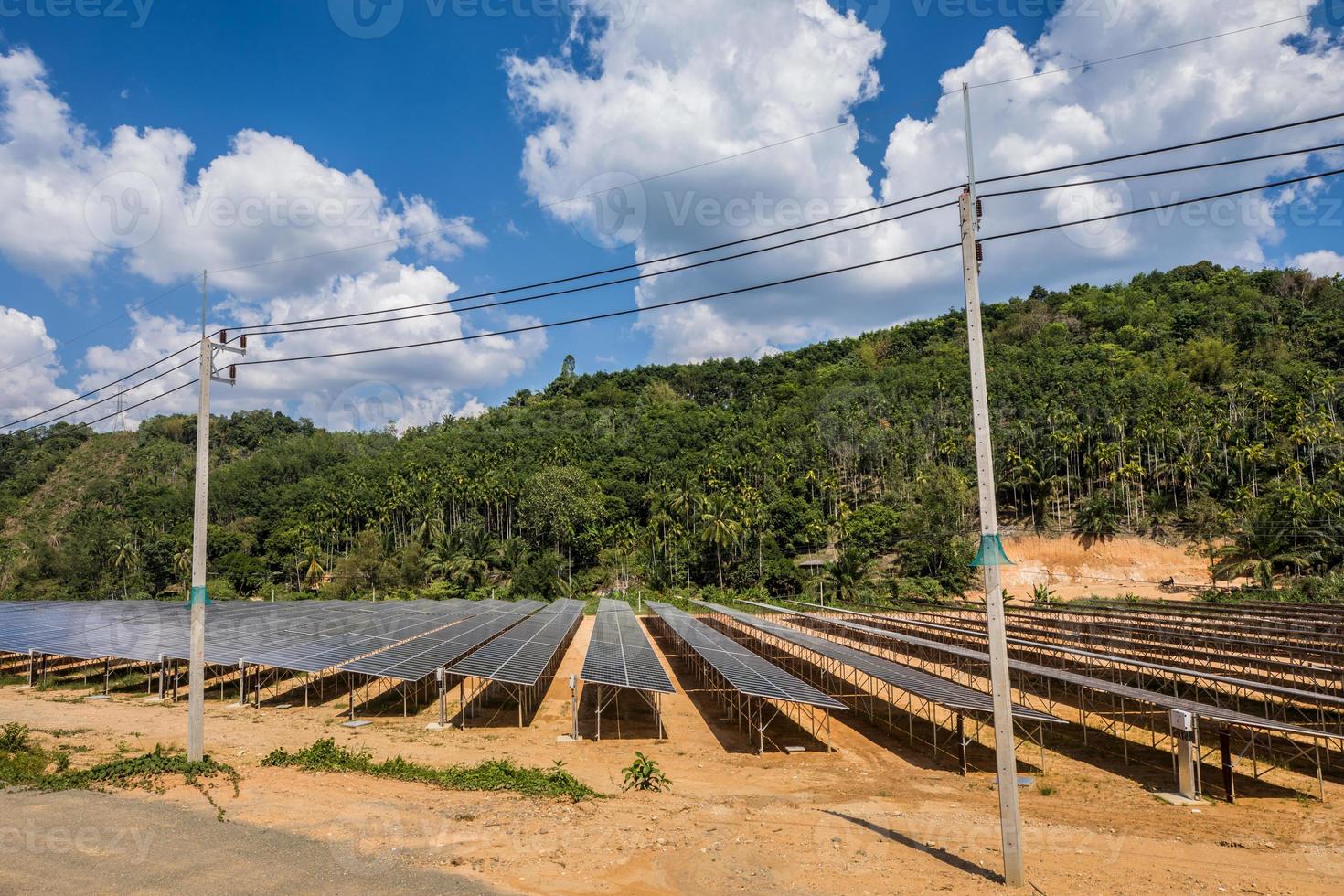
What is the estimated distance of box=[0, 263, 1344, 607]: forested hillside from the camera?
176 ft

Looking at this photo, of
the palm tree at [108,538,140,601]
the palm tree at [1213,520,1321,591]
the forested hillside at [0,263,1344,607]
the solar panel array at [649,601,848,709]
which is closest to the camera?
the solar panel array at [649,601,848,709]

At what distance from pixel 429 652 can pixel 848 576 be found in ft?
114

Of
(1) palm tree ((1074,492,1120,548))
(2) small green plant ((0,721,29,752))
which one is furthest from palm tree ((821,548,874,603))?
(2) small green plant ((0,721,29,752))

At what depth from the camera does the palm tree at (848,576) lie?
48781mm

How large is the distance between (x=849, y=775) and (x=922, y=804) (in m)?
2.49

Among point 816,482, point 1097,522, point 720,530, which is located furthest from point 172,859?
point 816,482

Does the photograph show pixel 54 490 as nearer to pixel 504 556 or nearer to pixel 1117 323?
pixel 504 556

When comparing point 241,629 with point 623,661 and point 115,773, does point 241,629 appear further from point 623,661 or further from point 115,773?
point 115,773

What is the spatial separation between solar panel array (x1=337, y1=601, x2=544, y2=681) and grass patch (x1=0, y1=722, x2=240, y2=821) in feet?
17.7

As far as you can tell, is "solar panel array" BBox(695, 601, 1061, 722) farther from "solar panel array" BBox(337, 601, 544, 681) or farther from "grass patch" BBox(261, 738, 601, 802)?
"solar panel array" BBox(337, 601, 544, 681)

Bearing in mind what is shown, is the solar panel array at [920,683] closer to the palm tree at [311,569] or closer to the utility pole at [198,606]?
the utility pole at [198,606]

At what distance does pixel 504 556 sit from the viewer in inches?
2373

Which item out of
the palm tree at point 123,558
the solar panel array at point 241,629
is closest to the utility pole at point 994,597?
the solar panel array at point 241,629

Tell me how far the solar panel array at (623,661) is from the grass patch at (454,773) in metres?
3.02
